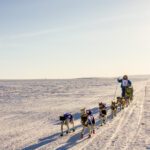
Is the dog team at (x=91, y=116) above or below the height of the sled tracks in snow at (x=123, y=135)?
above

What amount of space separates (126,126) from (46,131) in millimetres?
3975

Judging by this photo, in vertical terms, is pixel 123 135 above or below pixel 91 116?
below

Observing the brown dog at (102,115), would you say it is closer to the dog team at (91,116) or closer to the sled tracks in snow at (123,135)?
the dog team at (91,116)

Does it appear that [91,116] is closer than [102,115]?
Yes

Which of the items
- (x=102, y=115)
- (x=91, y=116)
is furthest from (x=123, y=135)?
(x=102, y=115)

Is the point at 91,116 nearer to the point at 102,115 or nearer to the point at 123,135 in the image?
the point at 123,135

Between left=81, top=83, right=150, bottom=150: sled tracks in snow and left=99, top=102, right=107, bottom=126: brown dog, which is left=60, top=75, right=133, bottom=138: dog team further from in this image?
left=81, top=83, right=150, bottom=150: sled tracks in snow

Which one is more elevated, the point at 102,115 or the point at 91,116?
the point at 91,116

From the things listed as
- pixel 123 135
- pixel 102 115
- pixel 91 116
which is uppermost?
pixel 91 116

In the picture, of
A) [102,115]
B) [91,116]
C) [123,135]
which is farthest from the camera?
[102,115]

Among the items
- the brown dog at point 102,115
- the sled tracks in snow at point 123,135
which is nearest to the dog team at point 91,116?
the brown dog at point 102,115

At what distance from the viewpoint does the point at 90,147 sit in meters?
13.6

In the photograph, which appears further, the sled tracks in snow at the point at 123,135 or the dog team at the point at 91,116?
the dog team at the point at 91,116

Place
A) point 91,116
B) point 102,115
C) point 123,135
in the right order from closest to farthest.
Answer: point 123,135 → point 91,116 → point 102,115
